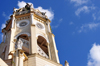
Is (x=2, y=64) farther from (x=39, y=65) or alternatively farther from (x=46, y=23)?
(x=46, y=23)

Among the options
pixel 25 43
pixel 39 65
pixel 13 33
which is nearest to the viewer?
pixel 39 65

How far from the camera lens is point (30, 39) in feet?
68.0

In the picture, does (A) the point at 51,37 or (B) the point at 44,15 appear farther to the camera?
(B) the point at 44,15

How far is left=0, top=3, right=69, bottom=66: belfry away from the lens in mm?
17953

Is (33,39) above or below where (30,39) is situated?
below

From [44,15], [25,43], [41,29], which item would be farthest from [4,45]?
[44,15]

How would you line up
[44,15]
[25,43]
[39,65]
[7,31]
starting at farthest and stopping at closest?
[44,15] → [7,31] → [25,43] → [39,65]

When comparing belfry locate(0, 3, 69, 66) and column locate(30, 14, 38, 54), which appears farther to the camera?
column locate(30, 14, 38, 54)

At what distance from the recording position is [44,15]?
26812mm

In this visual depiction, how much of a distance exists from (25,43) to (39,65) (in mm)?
4475

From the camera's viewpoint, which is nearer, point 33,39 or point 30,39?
point 33,39

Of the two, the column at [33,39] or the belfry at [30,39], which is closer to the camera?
the belfry at [30,39]

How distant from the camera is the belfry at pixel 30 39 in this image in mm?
17953

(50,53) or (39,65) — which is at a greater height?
(50,53)
